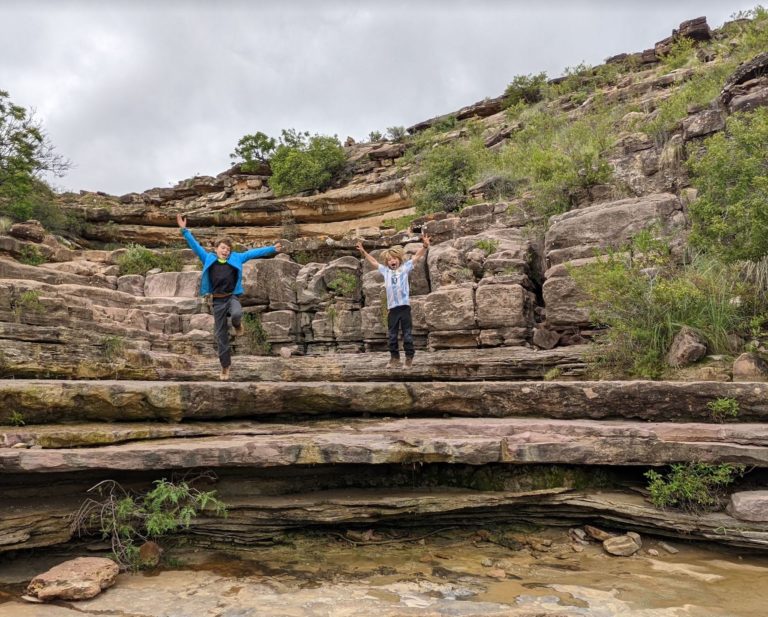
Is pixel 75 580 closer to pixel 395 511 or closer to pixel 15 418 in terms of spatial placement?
pixel 15 418

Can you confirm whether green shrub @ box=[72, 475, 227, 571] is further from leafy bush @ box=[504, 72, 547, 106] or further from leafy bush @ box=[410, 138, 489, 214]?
leafy bush @ box=[504, 72, 547, 106]

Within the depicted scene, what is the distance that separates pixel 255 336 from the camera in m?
13.4

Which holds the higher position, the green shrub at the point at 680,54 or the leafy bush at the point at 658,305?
the green shrub at the point at 680,54

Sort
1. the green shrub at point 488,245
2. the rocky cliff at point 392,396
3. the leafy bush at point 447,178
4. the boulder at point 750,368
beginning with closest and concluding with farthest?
the rocky cliff at point 392,396
the boulder at point 750,368
the green shrub at point 488,245
the leafy bush at point 447,178

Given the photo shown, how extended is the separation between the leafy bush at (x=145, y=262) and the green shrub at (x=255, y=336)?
694 centimetres

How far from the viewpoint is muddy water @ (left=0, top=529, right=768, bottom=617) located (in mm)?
3582

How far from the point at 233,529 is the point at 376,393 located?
85.5 inches

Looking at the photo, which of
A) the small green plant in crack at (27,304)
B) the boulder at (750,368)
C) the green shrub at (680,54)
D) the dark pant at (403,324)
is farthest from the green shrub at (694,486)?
the green shrub at (680,54)

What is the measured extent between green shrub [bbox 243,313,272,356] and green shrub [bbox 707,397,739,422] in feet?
34.2

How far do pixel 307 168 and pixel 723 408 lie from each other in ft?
91.2

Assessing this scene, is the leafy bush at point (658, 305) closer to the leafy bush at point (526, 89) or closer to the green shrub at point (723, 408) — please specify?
the green shrub at point (723, 408)

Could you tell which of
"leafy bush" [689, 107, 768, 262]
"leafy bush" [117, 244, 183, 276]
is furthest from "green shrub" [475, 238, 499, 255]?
"leafy bush" [117, 244, 183, 276]

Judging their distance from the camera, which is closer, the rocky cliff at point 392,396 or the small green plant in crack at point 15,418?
the rocky cliff at point 392,396

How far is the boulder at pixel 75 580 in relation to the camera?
3768 millimetres
